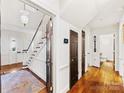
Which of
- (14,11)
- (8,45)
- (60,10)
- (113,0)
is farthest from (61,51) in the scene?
(8,45)

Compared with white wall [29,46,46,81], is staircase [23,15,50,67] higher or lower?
higher

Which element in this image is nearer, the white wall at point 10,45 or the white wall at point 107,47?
the white wall at point 10,45

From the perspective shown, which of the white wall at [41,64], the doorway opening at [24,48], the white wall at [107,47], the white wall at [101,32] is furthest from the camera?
the white wall at [107,47]

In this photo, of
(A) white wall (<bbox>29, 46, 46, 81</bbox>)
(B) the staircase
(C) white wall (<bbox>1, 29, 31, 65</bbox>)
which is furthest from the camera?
(C) white wall (<bbox>1, 29, 31, 65</bbox>)

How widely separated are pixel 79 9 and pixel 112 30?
433cm

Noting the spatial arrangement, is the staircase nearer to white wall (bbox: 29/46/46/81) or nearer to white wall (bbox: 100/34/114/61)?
white wall (bbox: 29/46/46/81)

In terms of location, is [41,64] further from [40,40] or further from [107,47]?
[107,47]

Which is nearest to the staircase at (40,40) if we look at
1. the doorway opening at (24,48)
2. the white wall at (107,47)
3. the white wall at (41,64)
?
the doorway opening at (24,48)

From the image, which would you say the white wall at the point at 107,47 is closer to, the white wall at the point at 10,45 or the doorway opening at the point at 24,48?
the doorway opening at the point at 24,48

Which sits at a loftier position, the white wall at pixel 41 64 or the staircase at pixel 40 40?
the staircase at pixel 40 40

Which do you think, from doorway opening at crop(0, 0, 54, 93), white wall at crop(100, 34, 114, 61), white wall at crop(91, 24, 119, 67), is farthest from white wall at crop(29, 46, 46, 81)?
white wall at crop(100, 34, 114, 61)

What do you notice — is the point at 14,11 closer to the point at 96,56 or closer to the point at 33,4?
the point at 33,4

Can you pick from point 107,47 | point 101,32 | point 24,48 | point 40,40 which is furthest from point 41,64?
point 107,47

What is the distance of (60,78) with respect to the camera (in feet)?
9.70
